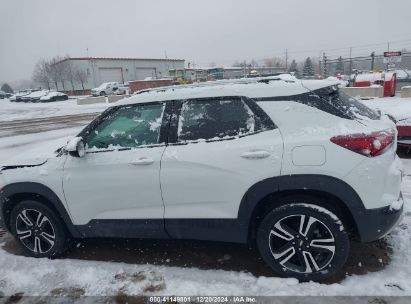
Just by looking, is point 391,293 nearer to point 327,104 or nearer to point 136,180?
point 327,104

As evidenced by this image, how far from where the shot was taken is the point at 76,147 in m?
3.37

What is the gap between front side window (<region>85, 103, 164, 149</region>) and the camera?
11.3ft

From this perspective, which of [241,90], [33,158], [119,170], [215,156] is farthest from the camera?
[33,158]

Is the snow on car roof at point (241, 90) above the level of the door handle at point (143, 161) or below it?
above

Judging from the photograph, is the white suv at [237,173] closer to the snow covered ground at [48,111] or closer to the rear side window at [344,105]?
the rear side window at [344,105]

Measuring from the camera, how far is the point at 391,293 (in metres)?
2.90

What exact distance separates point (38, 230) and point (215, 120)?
230 cm

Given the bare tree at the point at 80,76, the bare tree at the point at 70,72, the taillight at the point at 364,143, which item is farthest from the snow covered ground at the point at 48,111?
the bare tree at the point at 80,76

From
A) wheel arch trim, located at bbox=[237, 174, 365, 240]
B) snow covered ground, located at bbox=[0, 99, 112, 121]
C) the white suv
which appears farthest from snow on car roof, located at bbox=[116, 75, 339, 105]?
snow covered ground, located at bbox=[0, 99, 112, 121]

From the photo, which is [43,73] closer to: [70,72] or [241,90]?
[70,72]

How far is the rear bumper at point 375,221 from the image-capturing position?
290 cm

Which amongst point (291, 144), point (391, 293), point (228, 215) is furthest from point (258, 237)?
point (391, 293)

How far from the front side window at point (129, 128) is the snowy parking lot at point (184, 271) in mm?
1051

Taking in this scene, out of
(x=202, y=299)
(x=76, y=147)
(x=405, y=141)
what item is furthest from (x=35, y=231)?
(x=405, y=141)
